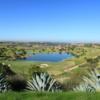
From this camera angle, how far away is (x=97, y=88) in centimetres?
1037

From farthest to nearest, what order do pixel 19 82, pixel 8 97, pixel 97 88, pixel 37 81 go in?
pixel 19 82
pixel 37 81
pixel 97 88
pixel 8 97

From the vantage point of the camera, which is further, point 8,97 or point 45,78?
point 45,78

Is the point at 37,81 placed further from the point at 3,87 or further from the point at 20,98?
the point at 20,98

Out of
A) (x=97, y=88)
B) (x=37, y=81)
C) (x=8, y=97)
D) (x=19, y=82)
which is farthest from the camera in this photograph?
(x=19, y=82)

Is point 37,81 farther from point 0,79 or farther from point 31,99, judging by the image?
point 31,99

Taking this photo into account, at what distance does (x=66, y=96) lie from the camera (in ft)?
27.2

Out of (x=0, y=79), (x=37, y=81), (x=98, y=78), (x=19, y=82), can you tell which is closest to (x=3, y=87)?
(x=0, y=79)

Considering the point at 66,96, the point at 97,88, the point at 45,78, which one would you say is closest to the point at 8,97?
the point at 66,96

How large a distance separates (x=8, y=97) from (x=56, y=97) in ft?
4.34

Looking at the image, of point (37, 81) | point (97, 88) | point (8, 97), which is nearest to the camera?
point (8, 97)

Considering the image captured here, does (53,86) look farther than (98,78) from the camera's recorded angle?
Yes

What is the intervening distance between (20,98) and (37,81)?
4050 mm

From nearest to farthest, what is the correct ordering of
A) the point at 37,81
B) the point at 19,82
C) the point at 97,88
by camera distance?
1. the point at 97,88
2. the point at 37,81
3. the point at 19,82

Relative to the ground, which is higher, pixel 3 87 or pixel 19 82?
pixel 3 87
